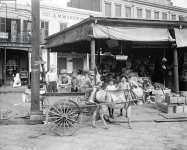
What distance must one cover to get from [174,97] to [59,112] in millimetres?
4888

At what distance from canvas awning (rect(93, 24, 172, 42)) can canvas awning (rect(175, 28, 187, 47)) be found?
1.25 feet

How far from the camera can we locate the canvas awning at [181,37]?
34.4ft

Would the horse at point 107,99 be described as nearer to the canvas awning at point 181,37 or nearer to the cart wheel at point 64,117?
the cart wheel at point 64,117

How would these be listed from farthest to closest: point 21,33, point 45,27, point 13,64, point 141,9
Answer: point 141,9, point 45,27, point 13,64, point 21,33

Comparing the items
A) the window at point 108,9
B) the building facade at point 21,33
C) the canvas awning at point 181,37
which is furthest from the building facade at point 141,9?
the canvas awning at point 181,37

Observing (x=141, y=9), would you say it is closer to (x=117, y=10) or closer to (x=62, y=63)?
(x=117, y=10)

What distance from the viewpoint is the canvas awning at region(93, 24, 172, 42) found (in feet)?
30.7

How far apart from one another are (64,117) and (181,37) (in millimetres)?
6238

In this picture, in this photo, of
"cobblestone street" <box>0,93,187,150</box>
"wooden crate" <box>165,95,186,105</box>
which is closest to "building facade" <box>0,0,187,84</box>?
"wooden crate" <box>165,95,186,105</box>

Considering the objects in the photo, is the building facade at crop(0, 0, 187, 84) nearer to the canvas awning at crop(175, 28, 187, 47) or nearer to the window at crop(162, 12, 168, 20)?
the window at crop(162, 12, 168, 20)

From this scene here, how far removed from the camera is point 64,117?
689 cm

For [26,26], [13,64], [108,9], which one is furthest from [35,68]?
[108,9]

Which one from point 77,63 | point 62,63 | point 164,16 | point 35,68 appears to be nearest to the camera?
point 35,68

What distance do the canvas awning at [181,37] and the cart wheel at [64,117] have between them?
18.2 ft
